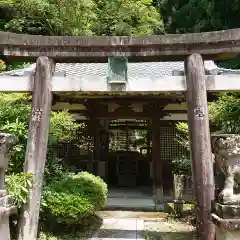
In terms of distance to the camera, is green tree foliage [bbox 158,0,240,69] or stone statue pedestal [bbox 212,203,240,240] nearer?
stone statue pedestal [bbox 212,203,240,240]

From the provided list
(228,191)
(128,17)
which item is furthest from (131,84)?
(128,17)

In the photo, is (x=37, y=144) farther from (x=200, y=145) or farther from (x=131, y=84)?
(x=200, y=145)

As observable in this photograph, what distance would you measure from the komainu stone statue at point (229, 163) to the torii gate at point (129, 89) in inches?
19.0

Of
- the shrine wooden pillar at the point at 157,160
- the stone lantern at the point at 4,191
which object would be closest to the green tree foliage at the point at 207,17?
the shrine wooden pillar at the point at 157,160

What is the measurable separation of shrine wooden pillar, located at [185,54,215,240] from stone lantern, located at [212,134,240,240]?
24 centimetres

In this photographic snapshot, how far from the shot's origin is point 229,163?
5789mm

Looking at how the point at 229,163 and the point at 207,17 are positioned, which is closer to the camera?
the point at 229,163

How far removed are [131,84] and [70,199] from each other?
9.13 ft

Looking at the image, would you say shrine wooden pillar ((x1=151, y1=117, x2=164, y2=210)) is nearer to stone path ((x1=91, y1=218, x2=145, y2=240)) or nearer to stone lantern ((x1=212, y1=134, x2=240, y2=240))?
stone path ((x1=91, y1=218, x2=145, y2=240))

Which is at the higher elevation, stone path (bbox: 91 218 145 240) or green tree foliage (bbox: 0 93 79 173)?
green tree foliage (bbox: 0 93 79 173)

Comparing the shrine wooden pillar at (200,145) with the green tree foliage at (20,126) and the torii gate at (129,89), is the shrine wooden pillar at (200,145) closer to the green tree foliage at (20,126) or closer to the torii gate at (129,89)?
the torii gate at (129,89)


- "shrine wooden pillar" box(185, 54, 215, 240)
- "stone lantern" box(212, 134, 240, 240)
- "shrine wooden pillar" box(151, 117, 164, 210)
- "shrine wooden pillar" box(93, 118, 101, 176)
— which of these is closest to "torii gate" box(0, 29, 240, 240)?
"shrine wooden pillar" box(185, 54, 215, 240)

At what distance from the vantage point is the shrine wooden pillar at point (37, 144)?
6.41 meters

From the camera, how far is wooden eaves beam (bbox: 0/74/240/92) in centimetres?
671
